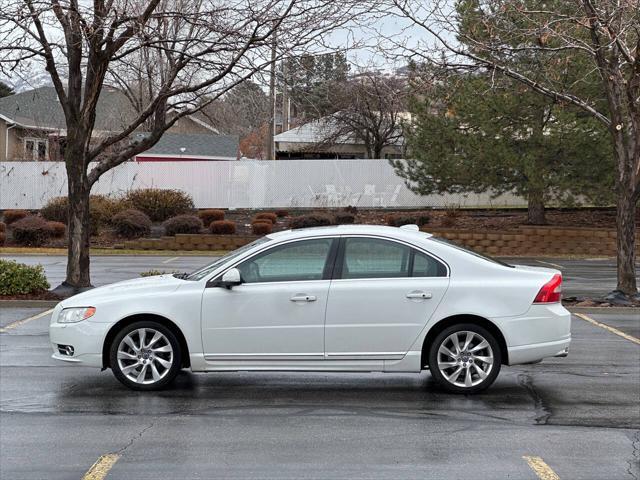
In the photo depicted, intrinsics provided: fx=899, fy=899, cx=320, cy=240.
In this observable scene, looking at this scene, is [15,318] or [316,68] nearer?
[15,318]

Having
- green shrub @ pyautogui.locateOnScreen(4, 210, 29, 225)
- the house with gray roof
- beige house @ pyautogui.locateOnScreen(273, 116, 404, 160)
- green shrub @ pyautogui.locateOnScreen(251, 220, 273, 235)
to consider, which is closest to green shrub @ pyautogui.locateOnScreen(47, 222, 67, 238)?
green shrub @ pyautogui.locateOnScreen(4, 210, 29, 225)

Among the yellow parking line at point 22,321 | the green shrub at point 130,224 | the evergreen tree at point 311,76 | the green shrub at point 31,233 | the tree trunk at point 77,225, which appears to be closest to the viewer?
the yellow parking line at point 22,321

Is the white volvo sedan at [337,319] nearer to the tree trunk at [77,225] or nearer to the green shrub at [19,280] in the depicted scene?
the green shrub at [19,280]

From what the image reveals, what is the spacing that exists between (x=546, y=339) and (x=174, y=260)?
19.1 metres

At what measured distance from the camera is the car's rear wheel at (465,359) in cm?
829

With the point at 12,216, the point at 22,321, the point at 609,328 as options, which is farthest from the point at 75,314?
the point at 12,216

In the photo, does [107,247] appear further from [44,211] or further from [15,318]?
[15,318]

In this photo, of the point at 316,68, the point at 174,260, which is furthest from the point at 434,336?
the point at 174,260

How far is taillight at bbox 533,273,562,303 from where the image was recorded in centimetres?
838

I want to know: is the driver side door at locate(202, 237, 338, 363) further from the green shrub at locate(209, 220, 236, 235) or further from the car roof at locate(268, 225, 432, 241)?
the green shrub at locate(209, 220, 236, 235)

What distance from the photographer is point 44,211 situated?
114 feet

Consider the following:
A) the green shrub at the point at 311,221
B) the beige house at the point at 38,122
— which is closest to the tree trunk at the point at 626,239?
the green shrub at the point at 311,221

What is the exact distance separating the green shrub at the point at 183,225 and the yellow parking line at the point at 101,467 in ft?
83.0

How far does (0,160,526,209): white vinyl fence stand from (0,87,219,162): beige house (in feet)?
22.2
